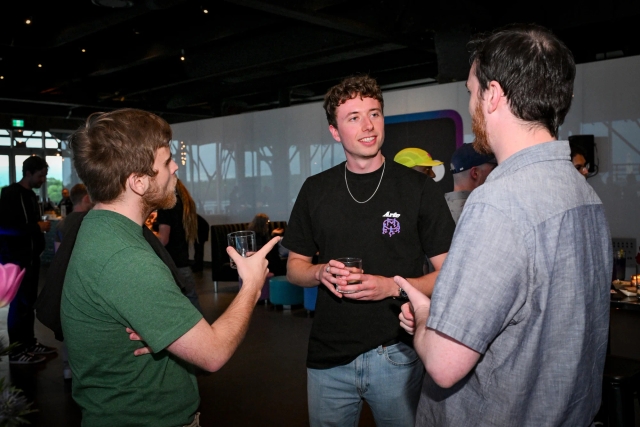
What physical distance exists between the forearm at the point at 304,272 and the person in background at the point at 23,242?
12.6ft

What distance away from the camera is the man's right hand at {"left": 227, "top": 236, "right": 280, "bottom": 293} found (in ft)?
5.27

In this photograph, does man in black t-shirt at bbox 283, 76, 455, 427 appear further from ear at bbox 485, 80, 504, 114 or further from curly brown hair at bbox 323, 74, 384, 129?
ear at bbox 485, 80, 504, 114

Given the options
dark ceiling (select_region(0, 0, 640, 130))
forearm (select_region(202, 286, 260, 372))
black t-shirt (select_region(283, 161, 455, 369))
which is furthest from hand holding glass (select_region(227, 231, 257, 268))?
dark ceiling (select_region(0, 0, 640, 130))

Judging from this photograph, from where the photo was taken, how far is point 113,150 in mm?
1446

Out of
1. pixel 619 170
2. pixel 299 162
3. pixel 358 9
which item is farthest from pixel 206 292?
pixel 619 170

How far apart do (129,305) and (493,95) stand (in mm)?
934

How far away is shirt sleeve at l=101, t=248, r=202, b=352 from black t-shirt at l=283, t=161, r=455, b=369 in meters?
0.79

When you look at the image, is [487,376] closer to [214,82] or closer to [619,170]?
[619,170]

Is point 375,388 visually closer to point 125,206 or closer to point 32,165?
point 125,206

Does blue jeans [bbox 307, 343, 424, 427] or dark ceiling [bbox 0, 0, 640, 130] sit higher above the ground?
dark ceiling [bbox 0, 0, 640, 130]

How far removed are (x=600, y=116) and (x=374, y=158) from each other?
576cm

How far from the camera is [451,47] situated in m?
7.35

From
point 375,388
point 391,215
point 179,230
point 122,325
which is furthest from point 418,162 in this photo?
point 122,325

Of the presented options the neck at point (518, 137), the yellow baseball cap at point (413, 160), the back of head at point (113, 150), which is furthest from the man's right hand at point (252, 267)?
the yellow baseball cap at point (413, 160)
